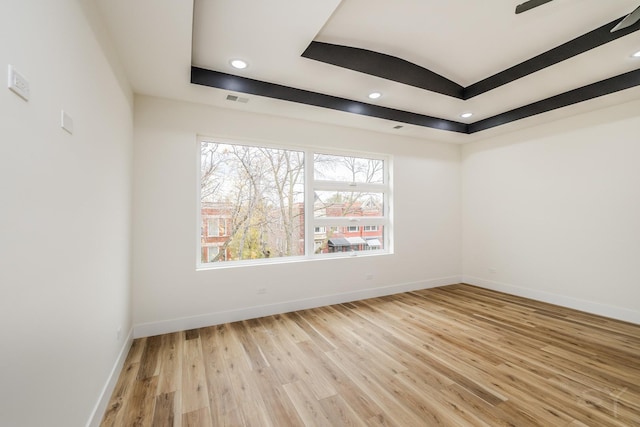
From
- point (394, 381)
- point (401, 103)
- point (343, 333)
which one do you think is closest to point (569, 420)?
point (394, 381)

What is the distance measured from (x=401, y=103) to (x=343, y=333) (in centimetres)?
284

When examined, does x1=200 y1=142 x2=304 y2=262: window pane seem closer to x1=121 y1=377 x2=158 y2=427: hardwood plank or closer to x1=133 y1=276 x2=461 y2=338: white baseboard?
x1=133 y1=276 x2=461 y2=338: white baseboard

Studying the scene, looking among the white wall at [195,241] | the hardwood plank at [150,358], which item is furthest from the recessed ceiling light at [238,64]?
the hardwood plank at [150,358]

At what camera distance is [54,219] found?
1.19 m

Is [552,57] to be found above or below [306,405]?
above

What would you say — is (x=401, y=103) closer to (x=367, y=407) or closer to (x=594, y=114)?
(x=594, y=114)

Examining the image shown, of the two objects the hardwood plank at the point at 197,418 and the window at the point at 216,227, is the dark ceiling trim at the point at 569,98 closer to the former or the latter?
the window at the point at 216,227

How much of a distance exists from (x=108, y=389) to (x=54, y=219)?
4.52 ft

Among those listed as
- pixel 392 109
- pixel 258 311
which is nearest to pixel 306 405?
pixel 258 311

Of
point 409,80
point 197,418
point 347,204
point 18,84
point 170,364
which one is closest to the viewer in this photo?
point 18,84

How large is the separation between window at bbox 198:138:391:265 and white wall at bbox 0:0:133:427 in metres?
1.35

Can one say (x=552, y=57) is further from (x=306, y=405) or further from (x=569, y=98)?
(x=306, y=405)

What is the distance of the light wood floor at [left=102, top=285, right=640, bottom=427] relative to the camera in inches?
68.2

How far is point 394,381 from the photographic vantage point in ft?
6.81
